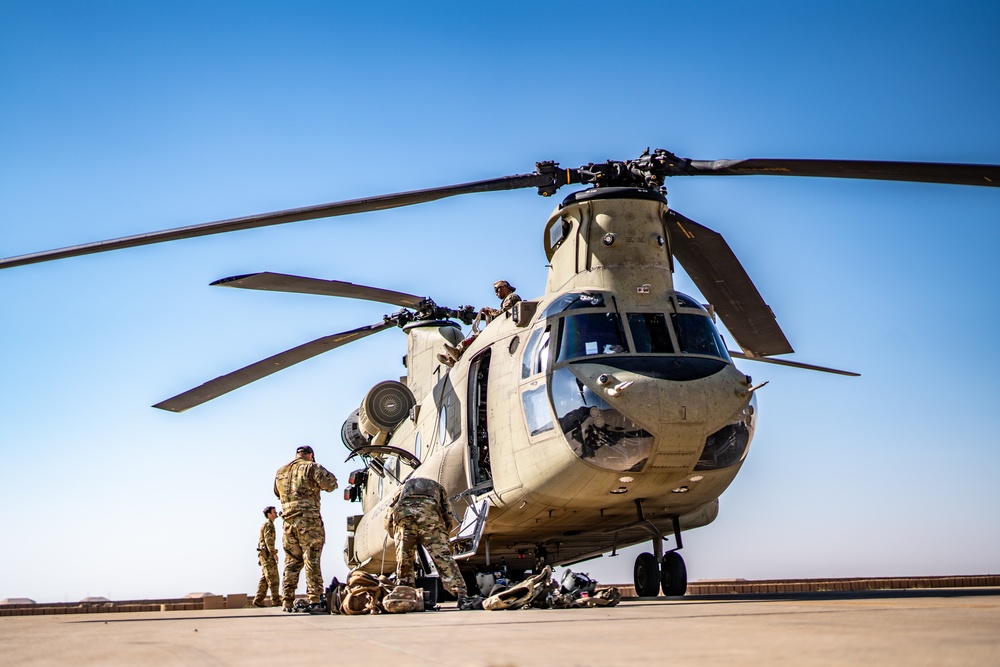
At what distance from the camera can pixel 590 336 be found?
10016mm

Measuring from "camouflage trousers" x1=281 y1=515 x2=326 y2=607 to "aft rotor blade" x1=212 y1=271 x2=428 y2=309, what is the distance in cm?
348

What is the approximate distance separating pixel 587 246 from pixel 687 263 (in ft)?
4.63

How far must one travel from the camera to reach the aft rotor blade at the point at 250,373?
529 inches

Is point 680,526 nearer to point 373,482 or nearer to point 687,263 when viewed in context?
point 687,263

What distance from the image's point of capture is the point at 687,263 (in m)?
11.5

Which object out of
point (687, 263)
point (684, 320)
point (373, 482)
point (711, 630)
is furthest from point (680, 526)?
point (373, 482)

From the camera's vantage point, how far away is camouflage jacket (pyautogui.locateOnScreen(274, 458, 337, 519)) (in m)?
10.3

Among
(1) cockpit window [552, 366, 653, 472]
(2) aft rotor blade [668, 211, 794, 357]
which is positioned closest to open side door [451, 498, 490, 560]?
(1) cockpit window [552, 366, 653, 472]

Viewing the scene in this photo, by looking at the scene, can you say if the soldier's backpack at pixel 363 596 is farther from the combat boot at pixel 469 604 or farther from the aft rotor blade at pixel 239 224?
the aft rotor blade at pixel 239 224

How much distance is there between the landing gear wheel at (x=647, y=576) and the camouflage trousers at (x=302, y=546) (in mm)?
3651

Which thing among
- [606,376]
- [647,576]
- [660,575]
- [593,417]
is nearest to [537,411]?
[593,417]

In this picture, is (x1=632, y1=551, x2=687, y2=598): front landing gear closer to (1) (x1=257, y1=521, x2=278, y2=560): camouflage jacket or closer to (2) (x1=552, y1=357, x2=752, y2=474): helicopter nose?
(2) (x1=552, y1=357, x2=752, y2=474): helicopter nose

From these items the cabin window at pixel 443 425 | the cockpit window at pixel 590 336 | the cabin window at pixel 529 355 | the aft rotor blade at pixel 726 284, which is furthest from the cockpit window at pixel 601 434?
the cabin window at pixel 443 425

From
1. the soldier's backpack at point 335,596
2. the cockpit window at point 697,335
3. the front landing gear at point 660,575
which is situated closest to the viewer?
the soldier's backpack at point 335,596
